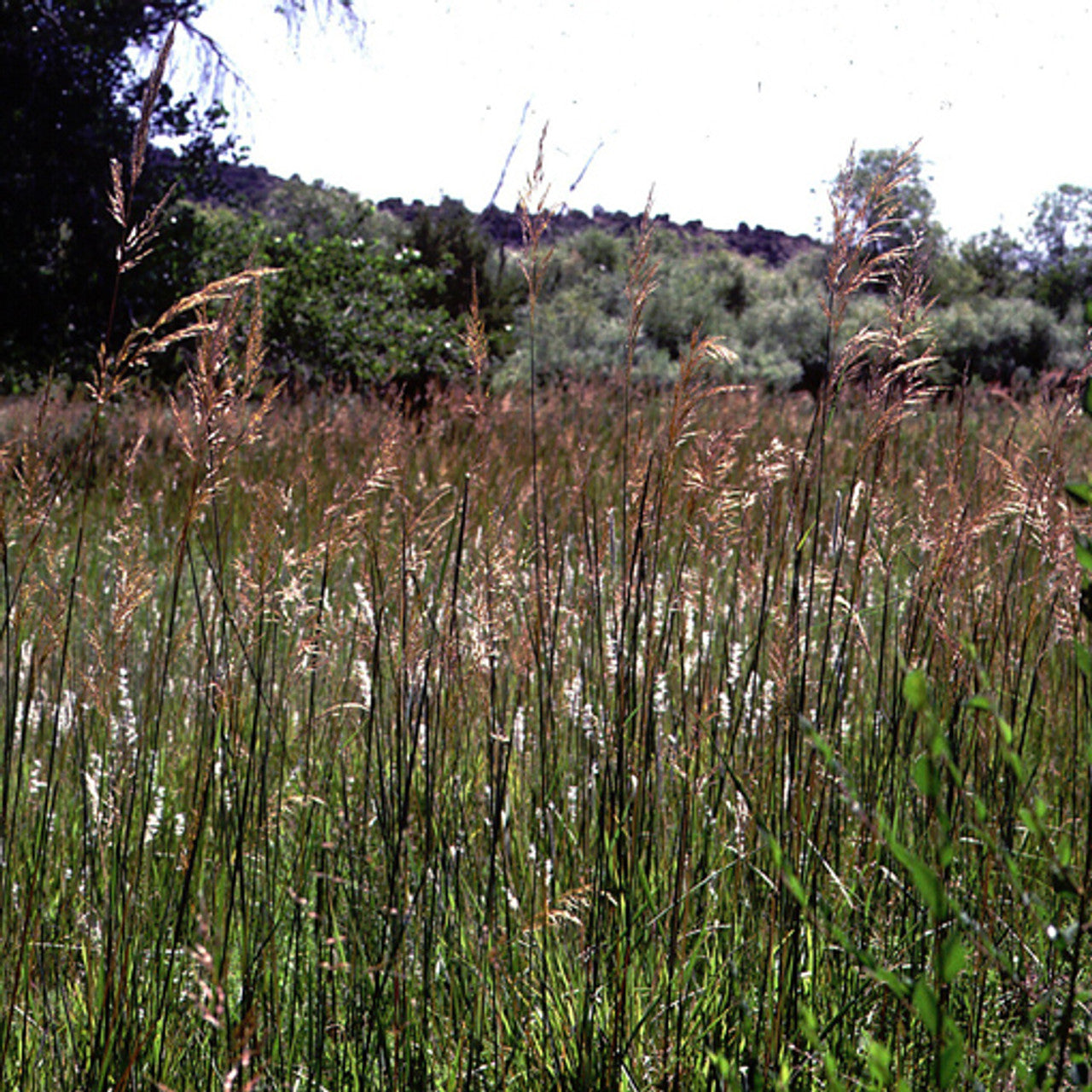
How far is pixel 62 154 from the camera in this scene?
940cm

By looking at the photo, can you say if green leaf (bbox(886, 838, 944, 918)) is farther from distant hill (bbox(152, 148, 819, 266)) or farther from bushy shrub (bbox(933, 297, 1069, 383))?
distant hill (bbox(152, 148, 819, 266))

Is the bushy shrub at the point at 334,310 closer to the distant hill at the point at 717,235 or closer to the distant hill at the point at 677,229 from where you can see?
the distant hill at the point at 677,229

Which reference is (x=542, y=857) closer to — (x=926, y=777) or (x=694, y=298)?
(x=926, y=777)

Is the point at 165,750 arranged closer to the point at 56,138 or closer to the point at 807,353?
the point at 56,138

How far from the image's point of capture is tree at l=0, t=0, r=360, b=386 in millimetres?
9031

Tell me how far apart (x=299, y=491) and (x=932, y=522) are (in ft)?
14.2

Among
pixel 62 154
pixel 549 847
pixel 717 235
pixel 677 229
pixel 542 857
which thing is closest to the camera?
pixel 542 857

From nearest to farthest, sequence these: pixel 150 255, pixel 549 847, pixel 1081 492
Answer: pixel 1081 492
pixel 549 847
pixel 150 255

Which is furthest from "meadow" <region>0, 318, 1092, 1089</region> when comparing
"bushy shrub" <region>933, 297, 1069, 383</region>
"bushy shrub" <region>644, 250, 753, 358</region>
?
"bushy shrub" <region>933, 297, 1069, 383</region>

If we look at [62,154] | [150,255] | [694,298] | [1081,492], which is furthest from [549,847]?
[694,298]

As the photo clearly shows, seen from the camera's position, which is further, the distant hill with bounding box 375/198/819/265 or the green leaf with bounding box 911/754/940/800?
the distant hill with bounding box 375/198/819/265

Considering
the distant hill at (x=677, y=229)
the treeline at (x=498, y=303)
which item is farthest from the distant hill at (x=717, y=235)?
the treeline at (x=498, y=303)

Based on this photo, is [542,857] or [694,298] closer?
[542,857]

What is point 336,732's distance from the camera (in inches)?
71.3
